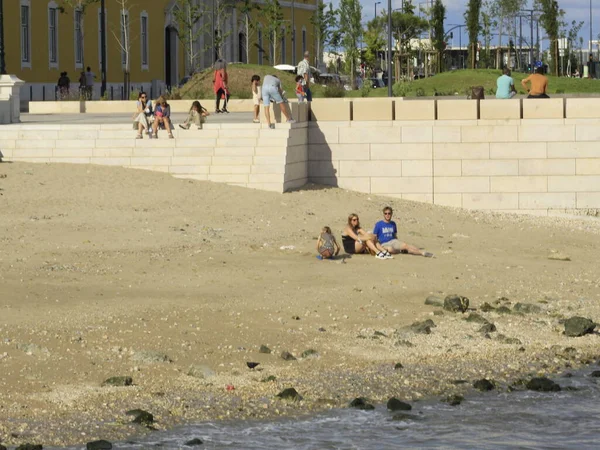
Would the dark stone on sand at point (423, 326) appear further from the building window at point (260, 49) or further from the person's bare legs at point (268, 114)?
the building window at point (260, 49)

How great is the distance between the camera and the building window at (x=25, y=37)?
51.8 meters

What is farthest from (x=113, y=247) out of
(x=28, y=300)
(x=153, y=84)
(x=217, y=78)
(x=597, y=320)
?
(x=153, y=84)

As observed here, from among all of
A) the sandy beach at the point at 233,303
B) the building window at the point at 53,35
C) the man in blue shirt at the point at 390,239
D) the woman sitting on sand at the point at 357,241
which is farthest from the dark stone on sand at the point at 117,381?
the building window at the point at 53,35

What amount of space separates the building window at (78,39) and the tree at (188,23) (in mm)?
6225

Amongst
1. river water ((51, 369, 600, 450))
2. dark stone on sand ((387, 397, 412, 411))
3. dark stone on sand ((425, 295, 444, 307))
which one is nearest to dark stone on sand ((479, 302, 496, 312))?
dark stone on sand ((425, 295, 444, 307))

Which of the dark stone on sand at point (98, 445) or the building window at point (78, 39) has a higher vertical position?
the building window at point (78, 39)

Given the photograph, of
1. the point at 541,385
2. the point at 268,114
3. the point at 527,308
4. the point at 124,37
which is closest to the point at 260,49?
the point at 124,37

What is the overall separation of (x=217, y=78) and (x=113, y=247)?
56.8ft

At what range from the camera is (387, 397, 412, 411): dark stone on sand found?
41.2 ft

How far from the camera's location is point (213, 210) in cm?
2316

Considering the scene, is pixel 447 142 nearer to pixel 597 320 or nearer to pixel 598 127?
pixel 598 127

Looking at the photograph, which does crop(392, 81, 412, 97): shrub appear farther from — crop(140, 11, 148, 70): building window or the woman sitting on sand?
the woman sitting on sand

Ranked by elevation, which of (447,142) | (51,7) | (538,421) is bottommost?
(538,421)

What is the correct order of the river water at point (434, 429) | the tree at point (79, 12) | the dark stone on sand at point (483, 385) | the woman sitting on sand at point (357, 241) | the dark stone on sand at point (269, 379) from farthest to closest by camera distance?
the tree at point (79, 12) < the woman sitting on sand at point (357, 241) < the dark stone on sand at point (483, 385) < the dark stone on sand at point (269, 379) < the river water at point (434, 429)
